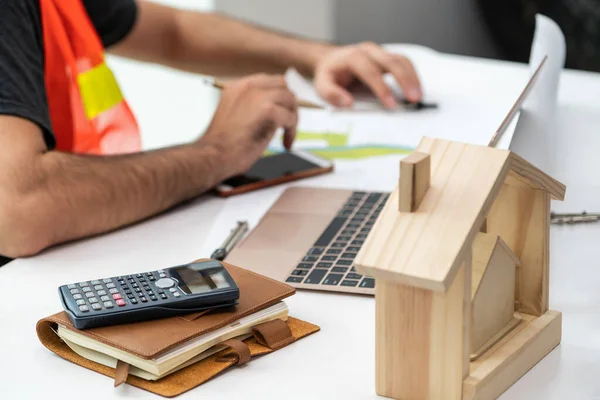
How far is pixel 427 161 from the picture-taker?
78 cm

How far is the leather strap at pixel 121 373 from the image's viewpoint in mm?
844

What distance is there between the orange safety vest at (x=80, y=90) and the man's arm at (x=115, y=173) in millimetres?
179

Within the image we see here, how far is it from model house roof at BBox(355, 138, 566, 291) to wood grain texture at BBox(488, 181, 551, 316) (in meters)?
0.06

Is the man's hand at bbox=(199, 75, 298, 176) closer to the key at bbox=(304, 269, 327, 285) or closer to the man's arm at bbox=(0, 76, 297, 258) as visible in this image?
the man's arm at bbox=(0, 76, 297, 258)

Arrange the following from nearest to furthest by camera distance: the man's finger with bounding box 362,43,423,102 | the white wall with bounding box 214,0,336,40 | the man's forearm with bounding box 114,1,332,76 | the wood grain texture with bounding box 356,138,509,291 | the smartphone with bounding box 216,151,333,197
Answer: the wood grain texture with bounding box 356,138,509,291
the smartphone with bounding box 216,151,333,197
the man's finger with bounding box 362,43,423,102
the man's forearm with bounding box 114,1,332,76
the white wall with bounding box 214,0,336,40

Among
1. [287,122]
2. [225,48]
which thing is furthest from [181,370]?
[225,48]

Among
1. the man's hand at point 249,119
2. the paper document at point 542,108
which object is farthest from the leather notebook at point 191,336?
the man's hand at point 249,119

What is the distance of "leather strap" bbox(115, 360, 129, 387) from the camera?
2.77ft

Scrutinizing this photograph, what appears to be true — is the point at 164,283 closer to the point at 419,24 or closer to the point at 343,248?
the point at 343,248

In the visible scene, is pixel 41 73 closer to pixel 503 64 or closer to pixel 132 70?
pixel 503 64

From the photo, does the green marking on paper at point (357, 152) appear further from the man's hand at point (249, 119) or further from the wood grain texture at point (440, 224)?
the wood grain texture at point (440, 224)

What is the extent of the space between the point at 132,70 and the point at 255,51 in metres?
1.52

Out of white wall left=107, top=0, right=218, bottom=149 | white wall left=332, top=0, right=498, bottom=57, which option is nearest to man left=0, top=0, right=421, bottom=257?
white wall left=332, top=0, right=498, bottom=57

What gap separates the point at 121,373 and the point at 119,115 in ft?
2.56
